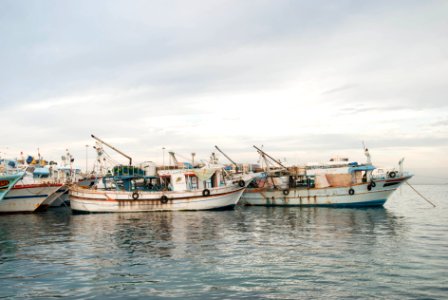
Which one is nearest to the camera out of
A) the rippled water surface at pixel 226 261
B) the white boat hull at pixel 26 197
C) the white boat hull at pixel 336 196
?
the rippled water surface at pixel 226 261

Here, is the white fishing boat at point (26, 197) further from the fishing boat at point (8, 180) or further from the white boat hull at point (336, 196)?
the white boat hull at point (336, 196)

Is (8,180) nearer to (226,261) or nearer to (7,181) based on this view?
(7,181)

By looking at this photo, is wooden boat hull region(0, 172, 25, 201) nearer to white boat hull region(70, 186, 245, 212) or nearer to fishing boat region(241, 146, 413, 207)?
white boat hull region(70, 186, 245, 212)

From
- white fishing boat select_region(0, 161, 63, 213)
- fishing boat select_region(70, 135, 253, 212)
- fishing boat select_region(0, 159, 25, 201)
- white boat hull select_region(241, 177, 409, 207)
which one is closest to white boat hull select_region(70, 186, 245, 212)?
fishing boat select_region(70, 135, 253, 212)

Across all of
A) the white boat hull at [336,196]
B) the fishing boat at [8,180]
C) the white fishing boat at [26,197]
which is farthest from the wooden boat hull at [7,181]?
the white boat hull at [336,196]

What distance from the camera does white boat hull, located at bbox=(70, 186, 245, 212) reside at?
1523 inches

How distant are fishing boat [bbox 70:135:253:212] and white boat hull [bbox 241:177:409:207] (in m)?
6.85

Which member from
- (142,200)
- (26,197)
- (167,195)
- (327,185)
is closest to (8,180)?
(26,197)

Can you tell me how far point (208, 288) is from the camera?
41.6 feet

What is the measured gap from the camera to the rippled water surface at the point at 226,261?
12.5 m

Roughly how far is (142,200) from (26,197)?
11893mm

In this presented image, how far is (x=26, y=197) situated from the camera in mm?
39219

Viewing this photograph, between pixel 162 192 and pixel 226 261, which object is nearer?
pixel 226 261

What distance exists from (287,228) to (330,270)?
12.4m
